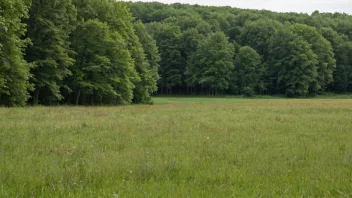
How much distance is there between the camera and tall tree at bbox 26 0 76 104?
35188 mm

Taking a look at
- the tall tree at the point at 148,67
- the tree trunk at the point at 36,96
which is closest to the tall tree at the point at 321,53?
the tall tree at the point at 148,67

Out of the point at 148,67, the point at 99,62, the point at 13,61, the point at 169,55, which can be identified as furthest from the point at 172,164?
the point at 169,55

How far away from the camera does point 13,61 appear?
91.2 feet

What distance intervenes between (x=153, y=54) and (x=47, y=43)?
30.0 m

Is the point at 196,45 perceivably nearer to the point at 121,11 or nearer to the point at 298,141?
the point at 121,11

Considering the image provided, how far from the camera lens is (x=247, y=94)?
85.6 m

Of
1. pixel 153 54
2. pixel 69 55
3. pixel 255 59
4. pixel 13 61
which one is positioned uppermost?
pixel 255 59

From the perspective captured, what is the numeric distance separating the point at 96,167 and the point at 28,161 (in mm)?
1715

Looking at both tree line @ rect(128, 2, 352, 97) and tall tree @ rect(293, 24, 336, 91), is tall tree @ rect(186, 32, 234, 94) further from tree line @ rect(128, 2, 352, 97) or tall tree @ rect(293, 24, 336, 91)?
tall tree @ rect(293, 24, 336, 91)

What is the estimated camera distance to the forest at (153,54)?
115 feet

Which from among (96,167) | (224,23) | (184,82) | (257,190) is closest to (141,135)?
(96,167)

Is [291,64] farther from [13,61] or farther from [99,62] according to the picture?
[13,61]

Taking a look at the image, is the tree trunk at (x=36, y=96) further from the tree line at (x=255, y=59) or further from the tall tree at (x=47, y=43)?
the tree line at (x=255, y=59)

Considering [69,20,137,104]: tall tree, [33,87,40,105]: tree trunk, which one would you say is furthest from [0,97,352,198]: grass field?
[69,20,137,104]: tall tree
